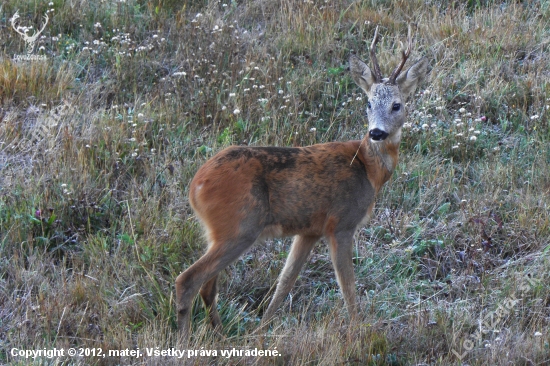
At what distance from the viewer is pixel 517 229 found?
5.82 meters

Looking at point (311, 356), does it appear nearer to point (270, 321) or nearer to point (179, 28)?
point (270, 321)

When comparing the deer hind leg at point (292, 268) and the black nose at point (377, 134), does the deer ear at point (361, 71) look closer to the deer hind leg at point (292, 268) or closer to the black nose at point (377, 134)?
the black nose at point (377, 134)

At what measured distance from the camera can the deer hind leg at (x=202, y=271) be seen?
4.66 metres

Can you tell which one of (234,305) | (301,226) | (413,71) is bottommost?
(234,305)

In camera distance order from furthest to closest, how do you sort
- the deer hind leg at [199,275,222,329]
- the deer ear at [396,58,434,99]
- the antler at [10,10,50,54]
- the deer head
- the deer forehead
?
the antler at [10,10,50,54] < the deer ear at [396,58,434,99] < the deer forehead < the deer head < the deer hind leg at [199,275,222,329]

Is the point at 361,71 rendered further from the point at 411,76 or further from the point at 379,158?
the point at 379,158

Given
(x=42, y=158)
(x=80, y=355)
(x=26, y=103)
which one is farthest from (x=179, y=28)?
(x=80, y=355)

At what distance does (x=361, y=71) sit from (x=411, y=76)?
0.35 metres

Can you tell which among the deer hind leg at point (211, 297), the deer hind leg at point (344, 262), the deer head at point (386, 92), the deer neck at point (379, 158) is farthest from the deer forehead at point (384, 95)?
the deer hind leg at point (211, 297)

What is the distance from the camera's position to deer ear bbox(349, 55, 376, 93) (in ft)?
18.6

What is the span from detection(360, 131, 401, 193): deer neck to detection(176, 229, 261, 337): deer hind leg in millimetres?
1070

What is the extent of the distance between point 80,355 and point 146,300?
0.72 meters

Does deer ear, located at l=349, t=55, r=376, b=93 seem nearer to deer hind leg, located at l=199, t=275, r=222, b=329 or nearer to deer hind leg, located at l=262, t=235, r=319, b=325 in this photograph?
deer hind leg, located at l=262, t=235, r=319, b=325

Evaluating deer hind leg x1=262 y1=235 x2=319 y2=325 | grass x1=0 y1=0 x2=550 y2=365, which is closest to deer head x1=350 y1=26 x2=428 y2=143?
deer hind leg x1=262 y1=235 x2=319 y2=325
